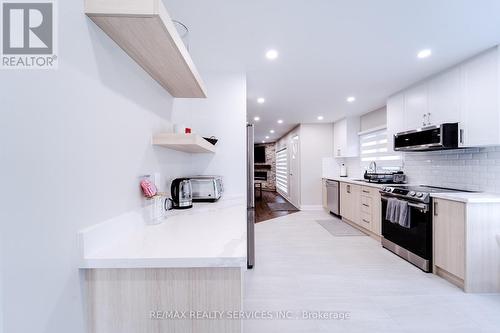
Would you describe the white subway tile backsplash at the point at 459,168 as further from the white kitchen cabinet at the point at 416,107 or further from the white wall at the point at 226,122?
the white wall at the point at 226,122

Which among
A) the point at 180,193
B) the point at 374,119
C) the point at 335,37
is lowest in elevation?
the point at 180,193

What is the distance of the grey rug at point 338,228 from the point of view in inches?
166

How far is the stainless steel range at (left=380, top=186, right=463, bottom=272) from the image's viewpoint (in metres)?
2.67

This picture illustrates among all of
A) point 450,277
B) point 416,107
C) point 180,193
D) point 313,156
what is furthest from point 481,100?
point 313,156

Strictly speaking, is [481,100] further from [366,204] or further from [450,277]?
[366,204]

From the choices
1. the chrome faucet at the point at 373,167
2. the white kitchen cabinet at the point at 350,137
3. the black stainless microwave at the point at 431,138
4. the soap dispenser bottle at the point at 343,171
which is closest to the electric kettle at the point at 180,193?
the black stainless microwave at the point at 431,138

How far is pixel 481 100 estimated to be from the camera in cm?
246

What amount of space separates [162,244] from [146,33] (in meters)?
0.98

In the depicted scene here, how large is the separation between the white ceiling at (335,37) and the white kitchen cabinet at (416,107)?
0.66 ft

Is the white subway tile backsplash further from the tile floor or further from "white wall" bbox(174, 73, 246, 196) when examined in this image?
"white wall" bbox(174, 73, 246, 196)

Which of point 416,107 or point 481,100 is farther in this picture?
point 416,107

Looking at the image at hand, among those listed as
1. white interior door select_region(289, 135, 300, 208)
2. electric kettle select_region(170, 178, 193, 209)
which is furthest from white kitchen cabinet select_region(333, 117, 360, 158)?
electric kettle select_region(170, 178, 193, 209)

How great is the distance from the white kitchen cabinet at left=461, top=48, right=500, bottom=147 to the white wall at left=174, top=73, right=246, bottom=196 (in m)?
2.52

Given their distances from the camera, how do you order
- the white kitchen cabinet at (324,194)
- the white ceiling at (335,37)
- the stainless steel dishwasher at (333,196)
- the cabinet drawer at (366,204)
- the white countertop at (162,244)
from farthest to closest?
1. the white kitchen cabinet at (324,194)
2. the stainless steel dishwasher at (333,196)
3. the cabinet drawer at (366,204)
4. the white ceiling at (335,37)
5. the white countertop at (162,244)
